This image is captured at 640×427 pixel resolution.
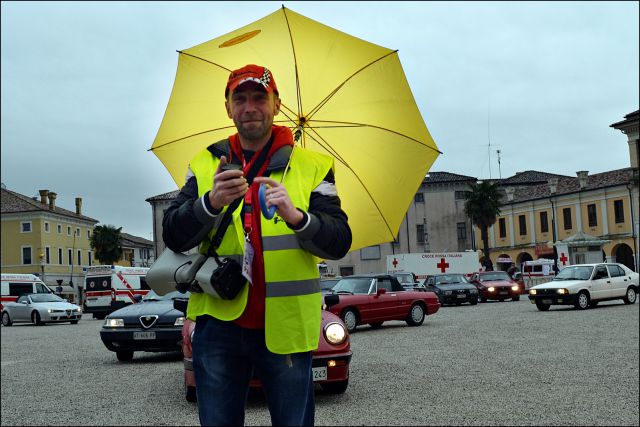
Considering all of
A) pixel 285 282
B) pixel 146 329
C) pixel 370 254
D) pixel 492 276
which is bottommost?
pixel 492 276

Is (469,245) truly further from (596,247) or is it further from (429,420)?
(429,420)

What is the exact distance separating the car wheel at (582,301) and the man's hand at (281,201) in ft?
74.4

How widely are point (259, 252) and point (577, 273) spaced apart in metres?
23.6

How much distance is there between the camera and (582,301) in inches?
922

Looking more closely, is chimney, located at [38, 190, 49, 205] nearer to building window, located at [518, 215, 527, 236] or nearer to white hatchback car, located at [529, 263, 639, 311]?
white hatchback car, located at [529, 263, 639, 311]

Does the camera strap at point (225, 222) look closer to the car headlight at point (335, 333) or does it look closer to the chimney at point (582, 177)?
the car headlight at point (335, 333)

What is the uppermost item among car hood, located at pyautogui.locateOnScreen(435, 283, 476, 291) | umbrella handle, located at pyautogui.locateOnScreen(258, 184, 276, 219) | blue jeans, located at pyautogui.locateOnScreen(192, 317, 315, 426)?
umbrella handle, located at pyautogui.locateOnScreen(258, 184, 276, 219)

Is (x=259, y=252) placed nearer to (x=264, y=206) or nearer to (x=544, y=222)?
(x=264, y=206)

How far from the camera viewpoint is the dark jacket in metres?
2.39

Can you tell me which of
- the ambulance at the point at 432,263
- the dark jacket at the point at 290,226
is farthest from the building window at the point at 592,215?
the dark jacket at the point at 290,226

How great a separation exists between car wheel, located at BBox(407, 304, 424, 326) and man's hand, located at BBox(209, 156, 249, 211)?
17867 mm

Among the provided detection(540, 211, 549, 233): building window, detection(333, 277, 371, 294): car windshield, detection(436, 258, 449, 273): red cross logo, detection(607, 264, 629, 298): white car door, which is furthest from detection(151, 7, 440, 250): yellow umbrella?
detection(540, 211, 549, 233): building window

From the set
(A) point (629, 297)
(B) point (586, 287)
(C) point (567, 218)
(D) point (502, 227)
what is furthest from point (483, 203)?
(B) point (586, 287)

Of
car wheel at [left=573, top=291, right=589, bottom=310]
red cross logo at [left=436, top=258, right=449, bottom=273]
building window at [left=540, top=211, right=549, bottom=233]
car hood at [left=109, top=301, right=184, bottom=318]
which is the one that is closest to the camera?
car hood at [left=109, top=301, right=184, bottom=318]
